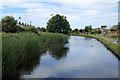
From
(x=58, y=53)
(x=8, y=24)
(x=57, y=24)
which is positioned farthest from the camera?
(x=57, y=24)

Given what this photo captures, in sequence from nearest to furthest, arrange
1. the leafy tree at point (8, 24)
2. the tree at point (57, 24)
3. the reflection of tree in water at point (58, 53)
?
1. the reflection of tree in water at point (58, 53)
2. the leafy tree at point (8, 24)
3. the tree at point (57, 24)

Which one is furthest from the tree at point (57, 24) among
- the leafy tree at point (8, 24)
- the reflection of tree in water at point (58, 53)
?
the reflection of tree in water at point (58, 53)

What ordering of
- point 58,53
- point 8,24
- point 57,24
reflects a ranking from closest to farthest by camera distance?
1. point 58,53
2. point 8,24
3. point 57,24

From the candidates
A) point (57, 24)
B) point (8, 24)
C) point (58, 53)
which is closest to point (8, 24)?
point (8, 24)

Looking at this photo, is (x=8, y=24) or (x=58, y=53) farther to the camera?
(x=8, y=24)

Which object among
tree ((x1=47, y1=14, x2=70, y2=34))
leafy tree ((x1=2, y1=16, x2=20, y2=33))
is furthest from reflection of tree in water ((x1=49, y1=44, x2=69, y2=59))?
tree ((x1=47, y1=14, x2=70, y2=34))

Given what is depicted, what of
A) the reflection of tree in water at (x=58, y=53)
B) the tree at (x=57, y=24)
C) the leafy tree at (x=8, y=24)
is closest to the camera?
the reflection of tree in water at (x=58, y=53)

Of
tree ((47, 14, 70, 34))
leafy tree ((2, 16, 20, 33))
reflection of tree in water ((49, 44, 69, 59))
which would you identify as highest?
tree ((47, 14, 70, 34))

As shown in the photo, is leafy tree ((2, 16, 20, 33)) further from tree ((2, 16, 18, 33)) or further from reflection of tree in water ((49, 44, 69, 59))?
reflection of tree in water ((49, 44, 69, 59))

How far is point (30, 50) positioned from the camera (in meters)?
11.0

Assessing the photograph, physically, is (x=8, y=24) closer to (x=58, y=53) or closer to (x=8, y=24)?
(x=8, y=24)

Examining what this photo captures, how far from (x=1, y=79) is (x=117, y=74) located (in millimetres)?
5607

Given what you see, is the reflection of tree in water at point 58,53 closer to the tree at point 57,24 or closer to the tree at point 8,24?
the tree at point 8,24

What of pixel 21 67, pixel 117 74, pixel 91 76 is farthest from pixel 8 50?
pixel 117 74
